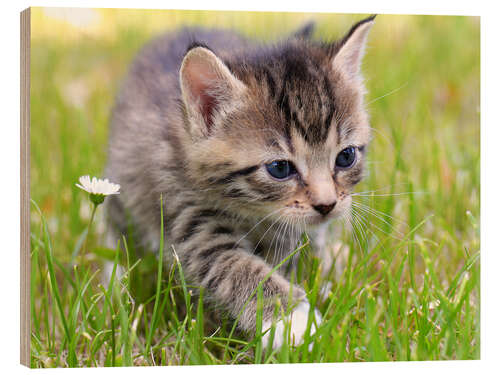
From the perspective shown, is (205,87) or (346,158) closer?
(205,87)

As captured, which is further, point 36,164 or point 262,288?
point 36,164

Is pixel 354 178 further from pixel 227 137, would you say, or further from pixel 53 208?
pixel 53 208

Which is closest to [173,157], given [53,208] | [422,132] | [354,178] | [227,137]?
[227,137]

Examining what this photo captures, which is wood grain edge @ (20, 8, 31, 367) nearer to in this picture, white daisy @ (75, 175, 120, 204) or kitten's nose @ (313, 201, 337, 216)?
white daisy @ (75, 175, 120, 204)

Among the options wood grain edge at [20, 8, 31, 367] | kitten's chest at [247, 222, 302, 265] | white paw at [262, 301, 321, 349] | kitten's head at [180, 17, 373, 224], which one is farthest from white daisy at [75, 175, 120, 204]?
white paw at [262, 301, 321, 349]

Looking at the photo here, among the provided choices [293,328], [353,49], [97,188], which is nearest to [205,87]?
[97,188]

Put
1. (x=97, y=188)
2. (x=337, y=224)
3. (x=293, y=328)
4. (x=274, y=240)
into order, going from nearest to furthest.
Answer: (x=293, y=328) → (x=97, y=188) → (x=274, y=240) → (x=337, y=224)

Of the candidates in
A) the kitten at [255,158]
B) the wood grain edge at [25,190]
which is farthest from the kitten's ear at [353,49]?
the wood grain edge at [25,190]

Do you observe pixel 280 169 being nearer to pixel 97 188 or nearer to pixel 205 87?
pixel 205 87
